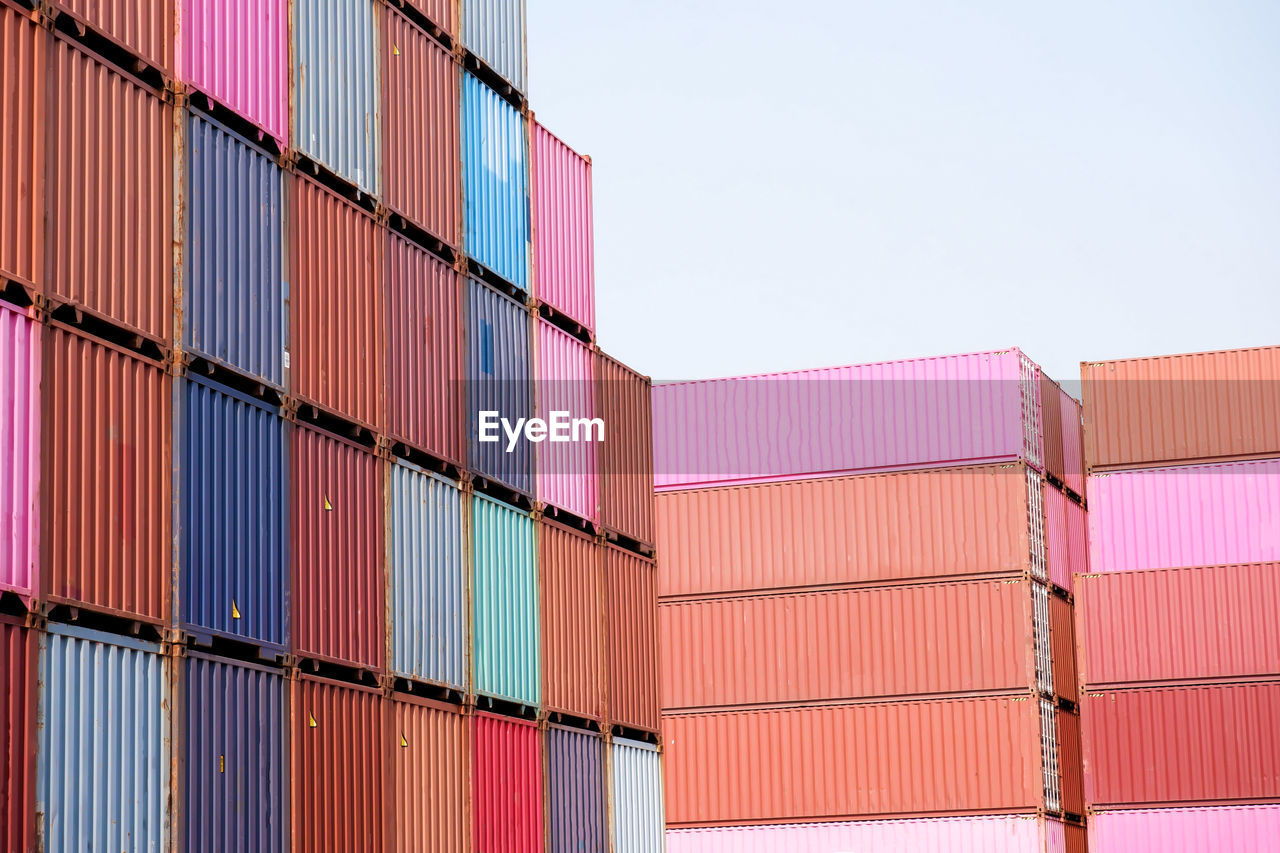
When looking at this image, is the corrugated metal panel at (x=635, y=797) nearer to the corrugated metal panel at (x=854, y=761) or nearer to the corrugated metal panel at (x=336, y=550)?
the corrugated metal panel at (x=336, y=550)

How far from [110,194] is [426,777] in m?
8.00

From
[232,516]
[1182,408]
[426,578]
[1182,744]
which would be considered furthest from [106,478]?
[1182,408]

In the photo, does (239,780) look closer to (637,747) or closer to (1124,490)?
(637,747)

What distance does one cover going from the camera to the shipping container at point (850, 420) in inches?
1516

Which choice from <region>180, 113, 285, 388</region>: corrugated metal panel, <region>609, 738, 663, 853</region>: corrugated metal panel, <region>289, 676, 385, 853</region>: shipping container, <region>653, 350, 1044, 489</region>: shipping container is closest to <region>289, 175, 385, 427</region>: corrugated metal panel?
<region>180, 113, 285, 388</region>: corrugated metal panel

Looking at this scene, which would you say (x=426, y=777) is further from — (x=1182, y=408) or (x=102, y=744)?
(x=1182, y=408)

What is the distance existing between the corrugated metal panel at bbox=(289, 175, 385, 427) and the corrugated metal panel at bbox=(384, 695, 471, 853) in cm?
344

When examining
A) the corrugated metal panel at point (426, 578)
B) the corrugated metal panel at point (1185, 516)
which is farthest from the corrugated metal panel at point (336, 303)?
the corrugated metal panel at point (1185, 516)

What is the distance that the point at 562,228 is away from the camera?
28.2 meters

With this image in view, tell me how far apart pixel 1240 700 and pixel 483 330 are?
19596 mm

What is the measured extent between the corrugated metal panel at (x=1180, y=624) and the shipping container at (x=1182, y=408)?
334cm

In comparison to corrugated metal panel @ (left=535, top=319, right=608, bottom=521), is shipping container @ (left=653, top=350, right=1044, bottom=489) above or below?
above

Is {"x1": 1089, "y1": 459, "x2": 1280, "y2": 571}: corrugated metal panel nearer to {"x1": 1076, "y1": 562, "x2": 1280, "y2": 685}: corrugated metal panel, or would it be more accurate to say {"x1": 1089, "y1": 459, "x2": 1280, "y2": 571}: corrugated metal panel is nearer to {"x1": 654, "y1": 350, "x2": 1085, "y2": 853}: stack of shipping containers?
{"x1": 1076, "y1": 562, "x2": 1280, "y2": 685}: corrugated metal panel

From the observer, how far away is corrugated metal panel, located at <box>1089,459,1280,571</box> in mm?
39938
